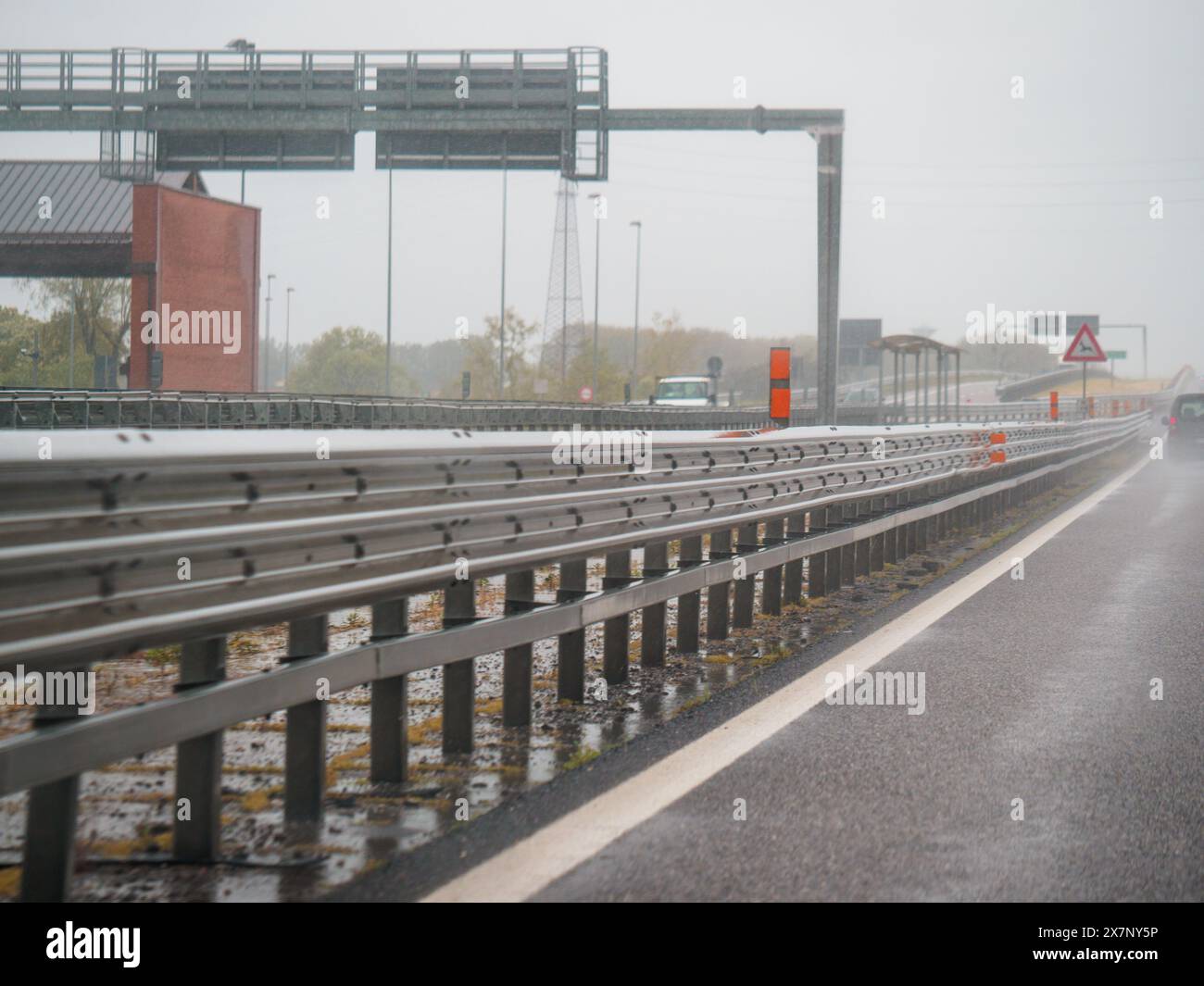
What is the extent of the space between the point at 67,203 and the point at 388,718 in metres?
53.5

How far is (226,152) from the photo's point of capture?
32.2m

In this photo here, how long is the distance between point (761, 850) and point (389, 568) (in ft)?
4.89

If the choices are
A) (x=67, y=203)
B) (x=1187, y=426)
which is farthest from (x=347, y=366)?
(x=1187, y=426)

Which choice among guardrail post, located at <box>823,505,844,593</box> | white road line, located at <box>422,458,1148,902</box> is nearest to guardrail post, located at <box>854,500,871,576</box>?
guardrail post, located at <box>823,505,844,593</box>

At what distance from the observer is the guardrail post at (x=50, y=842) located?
3811mm

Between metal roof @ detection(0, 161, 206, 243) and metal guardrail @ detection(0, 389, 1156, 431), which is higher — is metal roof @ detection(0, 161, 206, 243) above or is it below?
above

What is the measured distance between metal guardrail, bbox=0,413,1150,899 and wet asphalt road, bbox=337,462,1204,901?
571 millimetres

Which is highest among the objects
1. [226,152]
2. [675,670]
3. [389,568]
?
[226,152]

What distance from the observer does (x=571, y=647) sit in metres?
6.86

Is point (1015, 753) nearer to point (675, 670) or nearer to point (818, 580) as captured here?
point (675, 670)

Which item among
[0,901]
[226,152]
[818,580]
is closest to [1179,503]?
[818,580]

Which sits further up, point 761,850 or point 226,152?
point 226,152

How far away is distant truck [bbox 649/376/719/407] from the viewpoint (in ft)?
188

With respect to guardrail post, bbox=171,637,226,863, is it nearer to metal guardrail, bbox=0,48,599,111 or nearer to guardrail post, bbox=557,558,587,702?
guardrail post, bbox=557,558,587,702
